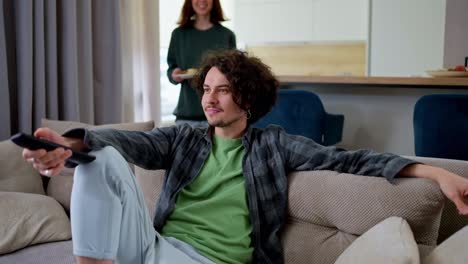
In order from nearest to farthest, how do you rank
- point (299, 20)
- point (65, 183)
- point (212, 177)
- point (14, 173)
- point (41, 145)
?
point (41, 145), point (212, 177), point (14, 173), point (65, 183), point (299, 20)

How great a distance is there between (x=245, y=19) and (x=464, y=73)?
133 inches

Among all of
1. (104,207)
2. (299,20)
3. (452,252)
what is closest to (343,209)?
(452,252)

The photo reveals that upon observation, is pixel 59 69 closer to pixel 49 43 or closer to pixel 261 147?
pixel 49 43

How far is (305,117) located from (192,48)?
0.72 m

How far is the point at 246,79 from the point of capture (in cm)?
171

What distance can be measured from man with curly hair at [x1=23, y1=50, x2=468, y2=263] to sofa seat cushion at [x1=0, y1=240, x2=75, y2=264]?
18.1 inches

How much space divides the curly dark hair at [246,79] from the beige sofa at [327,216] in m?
0.28

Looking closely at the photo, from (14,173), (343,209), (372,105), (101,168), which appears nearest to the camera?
(101,168)

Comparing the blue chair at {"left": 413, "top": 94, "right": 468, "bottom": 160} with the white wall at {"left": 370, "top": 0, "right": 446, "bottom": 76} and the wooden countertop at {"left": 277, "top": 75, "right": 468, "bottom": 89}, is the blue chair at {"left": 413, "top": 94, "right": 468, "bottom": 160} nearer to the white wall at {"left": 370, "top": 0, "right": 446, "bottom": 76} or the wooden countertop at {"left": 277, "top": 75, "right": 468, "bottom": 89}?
the wooden countertop at {"left": 277, "top": 75, "right": 468, "bottom": 89}

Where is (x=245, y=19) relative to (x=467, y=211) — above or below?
above

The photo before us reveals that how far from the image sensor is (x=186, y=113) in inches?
118

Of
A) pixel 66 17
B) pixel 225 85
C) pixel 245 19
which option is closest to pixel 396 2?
pixel 245 19

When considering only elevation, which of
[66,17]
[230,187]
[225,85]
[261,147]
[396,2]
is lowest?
[230,187]

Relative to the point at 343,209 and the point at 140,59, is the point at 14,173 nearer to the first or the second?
the point at 343,209
